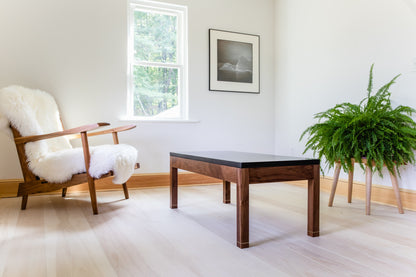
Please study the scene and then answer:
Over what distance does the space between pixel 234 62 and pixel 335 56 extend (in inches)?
43.8

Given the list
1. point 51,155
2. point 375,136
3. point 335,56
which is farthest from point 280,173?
point 335,56

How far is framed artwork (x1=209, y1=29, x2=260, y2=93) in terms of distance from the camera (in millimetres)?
3539

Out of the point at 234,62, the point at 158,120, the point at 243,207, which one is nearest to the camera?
the point at 243,207

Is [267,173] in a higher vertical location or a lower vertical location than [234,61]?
lower

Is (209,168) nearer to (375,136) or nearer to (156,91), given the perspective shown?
(375,136)

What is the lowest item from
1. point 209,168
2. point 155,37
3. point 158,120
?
point 209,168

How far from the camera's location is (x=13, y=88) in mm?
2439

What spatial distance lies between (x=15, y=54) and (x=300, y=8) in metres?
2.86

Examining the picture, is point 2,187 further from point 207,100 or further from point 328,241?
point 328,241

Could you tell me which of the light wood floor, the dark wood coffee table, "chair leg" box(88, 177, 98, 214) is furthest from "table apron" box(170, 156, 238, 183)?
"chair leg" box(88, 177, 98, 214)

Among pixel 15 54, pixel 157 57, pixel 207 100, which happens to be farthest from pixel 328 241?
pixel 15 54

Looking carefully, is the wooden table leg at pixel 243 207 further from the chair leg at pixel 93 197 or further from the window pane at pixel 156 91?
the window pane at pixel 156 91

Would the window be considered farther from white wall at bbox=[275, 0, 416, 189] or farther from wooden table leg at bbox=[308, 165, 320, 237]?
wooden table leg at bbox=[308, 165, 320, 237]

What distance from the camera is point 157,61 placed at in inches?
133
